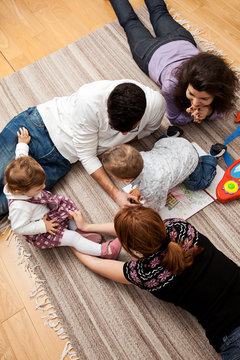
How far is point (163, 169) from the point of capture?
3.65 feet

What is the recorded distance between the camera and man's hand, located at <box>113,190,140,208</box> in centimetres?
126

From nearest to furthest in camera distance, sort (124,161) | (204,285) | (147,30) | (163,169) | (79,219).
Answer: (204,285) < (124,161) < (163,169) < (79,219) < (147,30)

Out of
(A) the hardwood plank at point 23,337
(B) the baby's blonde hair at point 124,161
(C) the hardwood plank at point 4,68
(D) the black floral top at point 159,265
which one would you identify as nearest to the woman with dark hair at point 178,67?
(B) the baby's blonde hair at point 124,161

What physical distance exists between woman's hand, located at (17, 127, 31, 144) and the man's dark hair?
1.53ft

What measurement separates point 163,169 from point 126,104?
30 cm

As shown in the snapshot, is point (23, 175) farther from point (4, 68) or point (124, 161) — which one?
point (4, 68)

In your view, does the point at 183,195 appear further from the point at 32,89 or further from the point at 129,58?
the point at 32,89

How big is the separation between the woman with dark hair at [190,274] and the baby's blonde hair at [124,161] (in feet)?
0.64

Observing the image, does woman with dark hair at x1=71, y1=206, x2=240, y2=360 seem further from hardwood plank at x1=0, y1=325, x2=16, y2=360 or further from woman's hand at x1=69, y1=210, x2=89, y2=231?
hardwood plank at x1=0, y1=325, x2=16, y2=360

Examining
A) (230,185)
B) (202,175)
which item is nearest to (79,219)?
(202,175)

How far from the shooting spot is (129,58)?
1.63 meters

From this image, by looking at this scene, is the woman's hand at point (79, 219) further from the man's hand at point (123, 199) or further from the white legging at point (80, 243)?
the man's hand at point (123, 199)

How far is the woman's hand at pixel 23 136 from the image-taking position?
126 cm

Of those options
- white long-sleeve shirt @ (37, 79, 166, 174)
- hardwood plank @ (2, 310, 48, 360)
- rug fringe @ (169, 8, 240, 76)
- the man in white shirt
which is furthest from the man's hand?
rug fringe @ (169, 8, 240, 76)
